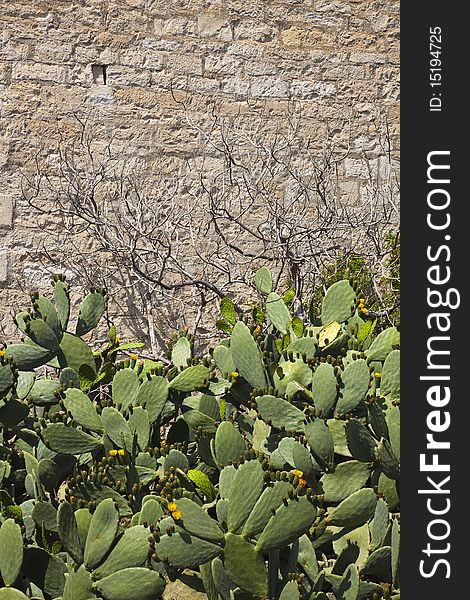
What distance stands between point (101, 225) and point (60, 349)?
282 cm

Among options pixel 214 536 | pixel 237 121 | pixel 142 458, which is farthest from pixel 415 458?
pixel 237 121

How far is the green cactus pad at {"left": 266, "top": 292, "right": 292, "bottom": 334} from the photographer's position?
7.44ft

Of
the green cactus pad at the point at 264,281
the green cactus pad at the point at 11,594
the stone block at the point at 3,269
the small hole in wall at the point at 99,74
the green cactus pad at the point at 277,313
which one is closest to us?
the green cactus pad at the point at 11,594

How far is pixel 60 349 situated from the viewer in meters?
2.15

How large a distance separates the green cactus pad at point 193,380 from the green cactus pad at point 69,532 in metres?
0.49

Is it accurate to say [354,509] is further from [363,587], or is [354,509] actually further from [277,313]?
[277,313]

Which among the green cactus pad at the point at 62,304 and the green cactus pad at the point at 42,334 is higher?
the green cactus pad at the point at 62,304

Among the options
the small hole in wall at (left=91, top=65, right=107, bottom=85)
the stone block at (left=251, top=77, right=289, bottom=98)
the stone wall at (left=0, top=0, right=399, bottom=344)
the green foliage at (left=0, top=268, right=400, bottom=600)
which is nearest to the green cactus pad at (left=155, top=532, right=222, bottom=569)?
the green foliage at (left=0, top=268, right=400, bottom=600)

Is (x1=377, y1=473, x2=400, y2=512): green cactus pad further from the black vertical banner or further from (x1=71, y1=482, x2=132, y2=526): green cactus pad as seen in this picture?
(x1=71, y1=482, x2=132, y2=526): green cactus pad

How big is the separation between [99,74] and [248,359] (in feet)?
11.5

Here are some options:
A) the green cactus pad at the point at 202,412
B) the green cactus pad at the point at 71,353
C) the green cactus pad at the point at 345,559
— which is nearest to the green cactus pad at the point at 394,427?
the green cactus pad at the point at 345,559

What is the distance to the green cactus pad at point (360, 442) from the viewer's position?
1816 millimetres

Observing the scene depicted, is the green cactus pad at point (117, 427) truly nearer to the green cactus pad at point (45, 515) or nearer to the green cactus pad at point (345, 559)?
the green cactus pad at point (45, 515)

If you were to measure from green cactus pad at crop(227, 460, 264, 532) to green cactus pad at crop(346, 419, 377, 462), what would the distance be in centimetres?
26
